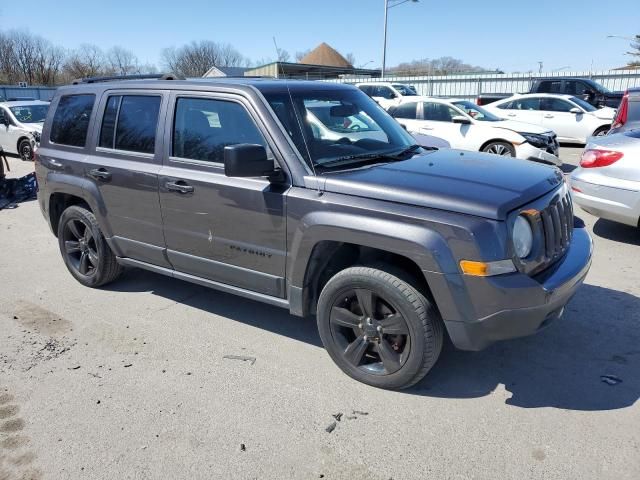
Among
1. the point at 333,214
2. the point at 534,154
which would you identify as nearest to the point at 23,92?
the point at 534,154

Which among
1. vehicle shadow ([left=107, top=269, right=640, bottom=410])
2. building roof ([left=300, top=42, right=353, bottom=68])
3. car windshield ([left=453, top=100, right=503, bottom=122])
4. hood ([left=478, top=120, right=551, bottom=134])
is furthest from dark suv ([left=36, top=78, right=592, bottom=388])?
building roof ([left=300, top=42, right=353, bottom=68])

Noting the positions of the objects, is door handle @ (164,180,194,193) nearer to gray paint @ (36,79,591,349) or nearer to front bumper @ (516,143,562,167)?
gray paint @ (36,79,591,349)

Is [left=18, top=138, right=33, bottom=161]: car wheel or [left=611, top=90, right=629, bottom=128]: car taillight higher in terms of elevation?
[left=611, top=90, right=629, bottom=128]: car taillight

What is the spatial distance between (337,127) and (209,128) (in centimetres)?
96

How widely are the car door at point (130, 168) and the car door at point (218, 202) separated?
15cm

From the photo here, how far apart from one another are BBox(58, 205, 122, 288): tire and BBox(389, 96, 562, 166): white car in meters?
7.33

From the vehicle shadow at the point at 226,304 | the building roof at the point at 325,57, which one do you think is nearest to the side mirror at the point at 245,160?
the vehicle shadow at the point at 226,304

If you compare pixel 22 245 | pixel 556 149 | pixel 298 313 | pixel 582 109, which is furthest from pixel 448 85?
pixel 298 313

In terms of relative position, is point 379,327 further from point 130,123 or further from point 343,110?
point 130,123

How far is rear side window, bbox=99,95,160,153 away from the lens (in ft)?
13.8

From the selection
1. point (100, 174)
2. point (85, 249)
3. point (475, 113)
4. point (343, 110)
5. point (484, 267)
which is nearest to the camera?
point (484, 267)

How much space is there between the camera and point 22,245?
6824 millimetres

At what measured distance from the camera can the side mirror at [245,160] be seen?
10.5 ft

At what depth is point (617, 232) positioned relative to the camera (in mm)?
6695
